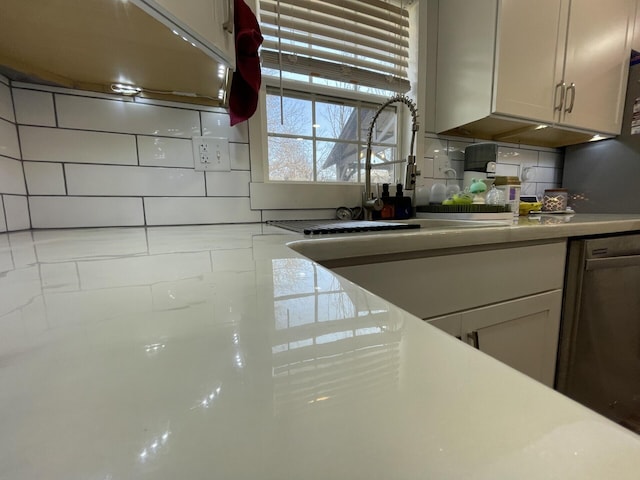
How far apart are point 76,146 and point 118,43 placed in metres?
0.42

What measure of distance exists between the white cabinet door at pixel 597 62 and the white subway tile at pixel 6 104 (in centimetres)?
223

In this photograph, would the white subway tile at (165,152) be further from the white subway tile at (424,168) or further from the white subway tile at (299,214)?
the white subway tile at (424,168)

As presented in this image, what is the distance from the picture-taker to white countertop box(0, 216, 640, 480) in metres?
0.10

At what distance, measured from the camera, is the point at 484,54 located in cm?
127

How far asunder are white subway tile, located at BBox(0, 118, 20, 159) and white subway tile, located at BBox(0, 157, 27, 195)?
19mm

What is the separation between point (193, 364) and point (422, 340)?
5.8 inches

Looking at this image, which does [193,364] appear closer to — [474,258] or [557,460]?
[557,460]

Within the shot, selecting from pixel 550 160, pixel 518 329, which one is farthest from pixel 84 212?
pixel 550 160

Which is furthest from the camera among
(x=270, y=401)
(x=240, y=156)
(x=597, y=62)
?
(x=597, y=62)

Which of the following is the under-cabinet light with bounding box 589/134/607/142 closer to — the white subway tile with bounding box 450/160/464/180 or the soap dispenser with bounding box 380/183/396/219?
the white subway tile with bounding box 450/160/464/180

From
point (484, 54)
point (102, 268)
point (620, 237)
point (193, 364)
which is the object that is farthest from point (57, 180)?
point (620, 237)

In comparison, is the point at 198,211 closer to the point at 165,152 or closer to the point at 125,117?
the point at 165,152

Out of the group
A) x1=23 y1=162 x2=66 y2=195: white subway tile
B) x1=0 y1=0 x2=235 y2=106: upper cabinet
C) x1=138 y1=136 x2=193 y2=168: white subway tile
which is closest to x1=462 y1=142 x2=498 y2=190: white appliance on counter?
x1=0 y1=0 x2=235 y2=106: upper cabinet

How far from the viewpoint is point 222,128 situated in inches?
43.4
